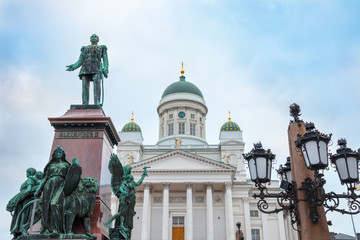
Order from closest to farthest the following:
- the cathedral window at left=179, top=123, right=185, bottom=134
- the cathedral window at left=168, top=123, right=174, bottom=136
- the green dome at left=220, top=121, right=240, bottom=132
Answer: the green dome at left=220, top=121, right=240, bottom=132 → the cathedral window at left=179, top=123, right=185, bottom=134 → the cathedral window at left=168, top=123, right=174, bottom=136

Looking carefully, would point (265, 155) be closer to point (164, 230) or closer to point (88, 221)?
point (88, 221)

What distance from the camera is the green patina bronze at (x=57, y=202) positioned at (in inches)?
177

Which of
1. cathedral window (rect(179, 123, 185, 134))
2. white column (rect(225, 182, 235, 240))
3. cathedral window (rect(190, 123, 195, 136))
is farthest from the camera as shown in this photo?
cathedral window (rect(190, 123, 195, 136))

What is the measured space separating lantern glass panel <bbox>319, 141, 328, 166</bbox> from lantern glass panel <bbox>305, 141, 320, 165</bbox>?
6cm

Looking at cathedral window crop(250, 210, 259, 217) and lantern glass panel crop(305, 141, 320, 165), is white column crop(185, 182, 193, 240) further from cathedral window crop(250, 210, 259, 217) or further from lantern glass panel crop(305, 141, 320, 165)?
lantern glass panel crop(305, 141, 320, 165)

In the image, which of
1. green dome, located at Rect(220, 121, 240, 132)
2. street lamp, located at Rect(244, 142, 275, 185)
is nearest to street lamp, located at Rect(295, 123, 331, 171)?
street lamp, located at Rect(244, 142, 275, 185)

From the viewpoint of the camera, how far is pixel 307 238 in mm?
4969

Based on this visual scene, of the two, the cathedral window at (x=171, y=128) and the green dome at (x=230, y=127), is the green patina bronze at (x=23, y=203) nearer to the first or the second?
the green dome at (x=230, y=127)

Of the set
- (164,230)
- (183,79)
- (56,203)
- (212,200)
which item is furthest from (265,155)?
(183,79)

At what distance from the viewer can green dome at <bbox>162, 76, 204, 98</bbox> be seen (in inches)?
2327

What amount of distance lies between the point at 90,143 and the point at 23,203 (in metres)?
1.35

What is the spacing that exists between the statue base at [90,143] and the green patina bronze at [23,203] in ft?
1.95

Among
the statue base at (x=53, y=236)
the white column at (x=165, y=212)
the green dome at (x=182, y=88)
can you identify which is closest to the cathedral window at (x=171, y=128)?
the green dome at (x=182, y=88)

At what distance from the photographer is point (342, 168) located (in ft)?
17.6
